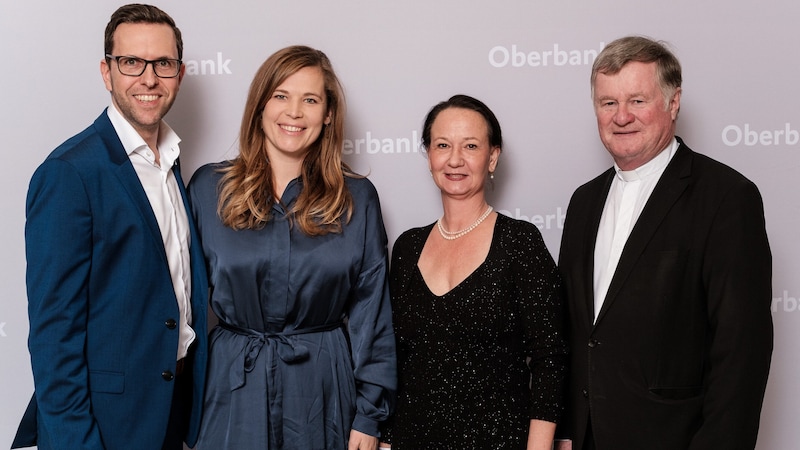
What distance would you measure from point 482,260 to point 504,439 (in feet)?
1.59

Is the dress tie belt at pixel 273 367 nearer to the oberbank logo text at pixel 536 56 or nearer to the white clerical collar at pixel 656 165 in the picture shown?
the white clerical collar at pixel 656 165

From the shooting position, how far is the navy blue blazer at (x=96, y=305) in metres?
1.78

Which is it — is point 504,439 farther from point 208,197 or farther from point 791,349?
point 791,349

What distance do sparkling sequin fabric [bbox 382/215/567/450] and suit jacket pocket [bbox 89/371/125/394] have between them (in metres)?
0.76

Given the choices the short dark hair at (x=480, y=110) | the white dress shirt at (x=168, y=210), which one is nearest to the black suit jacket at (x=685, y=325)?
the short dark hair at (x=480, y=110)

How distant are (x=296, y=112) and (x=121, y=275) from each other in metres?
0.65

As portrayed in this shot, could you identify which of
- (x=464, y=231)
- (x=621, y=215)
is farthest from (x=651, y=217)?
(x=464, y=231)

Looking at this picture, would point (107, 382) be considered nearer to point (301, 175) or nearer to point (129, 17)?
point (301, 175)

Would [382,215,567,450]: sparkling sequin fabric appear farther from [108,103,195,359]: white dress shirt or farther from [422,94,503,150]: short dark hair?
[108,103,195,359]: white dress shirt

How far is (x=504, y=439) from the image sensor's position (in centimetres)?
203

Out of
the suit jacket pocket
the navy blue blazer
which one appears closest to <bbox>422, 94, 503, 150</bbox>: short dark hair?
the navy blue blazer

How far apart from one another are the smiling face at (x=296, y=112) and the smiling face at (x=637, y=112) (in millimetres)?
796

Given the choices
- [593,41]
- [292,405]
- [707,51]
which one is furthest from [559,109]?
[292,405]

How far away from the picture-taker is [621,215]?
2.04 m
